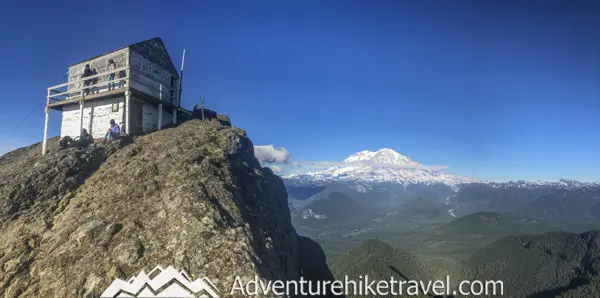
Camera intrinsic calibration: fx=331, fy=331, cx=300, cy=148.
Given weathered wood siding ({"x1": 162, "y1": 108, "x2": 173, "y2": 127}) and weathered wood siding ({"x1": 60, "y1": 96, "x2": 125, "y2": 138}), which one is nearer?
weathered wood siding ({"x1": 60, "y1": 96, "x2": 125, "y2": 138})

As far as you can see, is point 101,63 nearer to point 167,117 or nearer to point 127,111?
point 167,117

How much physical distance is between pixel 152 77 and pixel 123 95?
6.73m

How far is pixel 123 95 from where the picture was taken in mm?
36125

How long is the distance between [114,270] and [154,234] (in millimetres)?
3026

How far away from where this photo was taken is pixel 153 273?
1844 cm

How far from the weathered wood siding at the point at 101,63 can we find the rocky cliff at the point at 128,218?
12905mm

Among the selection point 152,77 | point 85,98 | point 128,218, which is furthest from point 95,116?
point 128,218

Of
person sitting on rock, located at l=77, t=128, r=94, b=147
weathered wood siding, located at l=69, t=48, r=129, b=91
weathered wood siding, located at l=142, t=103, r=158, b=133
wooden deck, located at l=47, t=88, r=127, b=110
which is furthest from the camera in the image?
weathered wood siding, located at l=69, t=48, r=129, b=91

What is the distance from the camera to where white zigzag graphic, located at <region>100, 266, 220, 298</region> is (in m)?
17.2

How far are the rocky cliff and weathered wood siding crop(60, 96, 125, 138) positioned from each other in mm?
5818

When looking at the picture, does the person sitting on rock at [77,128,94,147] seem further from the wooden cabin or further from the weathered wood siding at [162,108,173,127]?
the weathered wood siding at [162,108,173,127]

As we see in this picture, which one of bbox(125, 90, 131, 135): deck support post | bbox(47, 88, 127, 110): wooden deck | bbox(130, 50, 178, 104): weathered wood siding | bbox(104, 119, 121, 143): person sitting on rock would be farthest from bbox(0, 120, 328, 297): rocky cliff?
bbox(130, 50, 178, 104): weathered wood siding

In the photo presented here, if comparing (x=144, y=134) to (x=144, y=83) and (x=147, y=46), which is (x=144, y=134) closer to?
(x=144, y=83)

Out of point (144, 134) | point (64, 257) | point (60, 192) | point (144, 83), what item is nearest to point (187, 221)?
point (64, 257)
